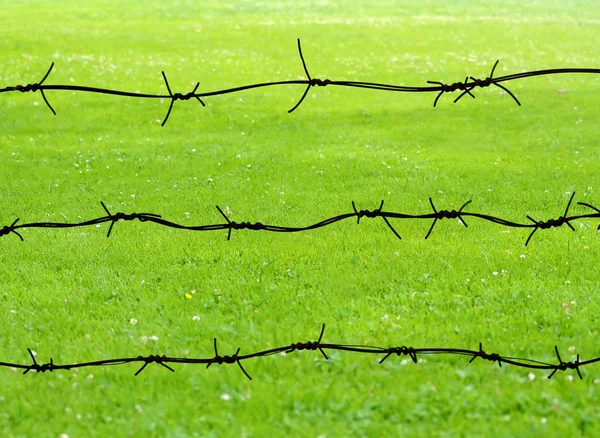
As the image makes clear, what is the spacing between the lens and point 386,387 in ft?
13.0

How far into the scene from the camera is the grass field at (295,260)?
3834 millimetres

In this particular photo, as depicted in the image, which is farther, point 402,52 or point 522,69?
point 402,52

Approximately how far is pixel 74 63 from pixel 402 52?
28.3ft

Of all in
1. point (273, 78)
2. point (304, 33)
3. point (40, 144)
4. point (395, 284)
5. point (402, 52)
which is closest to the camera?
point (395, 284)

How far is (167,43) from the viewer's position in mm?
20531

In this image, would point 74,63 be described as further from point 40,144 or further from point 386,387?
point 386,387

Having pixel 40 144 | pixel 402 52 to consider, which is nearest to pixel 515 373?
pixel 40 144

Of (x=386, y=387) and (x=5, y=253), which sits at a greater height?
(x=386, y=387)

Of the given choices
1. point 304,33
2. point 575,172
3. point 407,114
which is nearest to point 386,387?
point 575,172

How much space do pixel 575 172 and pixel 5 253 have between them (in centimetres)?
639

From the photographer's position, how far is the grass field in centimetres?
383

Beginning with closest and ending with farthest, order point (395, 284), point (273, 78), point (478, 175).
→ 1. point (395, 284)
2. point (478, 175)
3. point (273, 78)

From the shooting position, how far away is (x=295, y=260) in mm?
5863

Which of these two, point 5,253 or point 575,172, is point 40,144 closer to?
point 5,253
